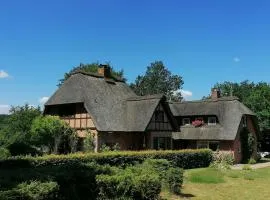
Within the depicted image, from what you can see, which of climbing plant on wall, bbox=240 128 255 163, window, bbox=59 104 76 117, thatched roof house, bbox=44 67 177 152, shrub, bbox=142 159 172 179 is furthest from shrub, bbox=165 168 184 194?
climbing plant on wall, bbox=240 128 255 163

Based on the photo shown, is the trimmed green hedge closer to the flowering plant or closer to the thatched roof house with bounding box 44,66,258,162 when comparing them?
the thatched roof house with bounding box 44,66,258,162

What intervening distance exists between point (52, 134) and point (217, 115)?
1829 cm

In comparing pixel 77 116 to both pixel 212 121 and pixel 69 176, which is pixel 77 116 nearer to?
pixel 212 121

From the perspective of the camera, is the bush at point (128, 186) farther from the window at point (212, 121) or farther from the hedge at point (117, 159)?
the window at point (212, 121)

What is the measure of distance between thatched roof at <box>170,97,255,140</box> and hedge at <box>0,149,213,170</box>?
5.25m

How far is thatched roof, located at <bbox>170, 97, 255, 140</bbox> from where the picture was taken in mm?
44531

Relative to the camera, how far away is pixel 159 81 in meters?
89.0

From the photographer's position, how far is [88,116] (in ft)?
131

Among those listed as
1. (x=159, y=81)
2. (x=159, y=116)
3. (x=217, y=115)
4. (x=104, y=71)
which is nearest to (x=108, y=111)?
(x=159, y=116)

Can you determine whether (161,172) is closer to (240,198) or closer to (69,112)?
(240,198)

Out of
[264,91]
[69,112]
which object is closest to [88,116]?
[69,112]

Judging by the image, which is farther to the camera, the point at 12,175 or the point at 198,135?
the point at 198,135

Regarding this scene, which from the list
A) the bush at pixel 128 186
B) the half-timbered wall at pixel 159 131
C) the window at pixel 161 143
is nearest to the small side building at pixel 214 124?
the window at pixel 161 143

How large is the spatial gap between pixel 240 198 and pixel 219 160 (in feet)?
77.0
